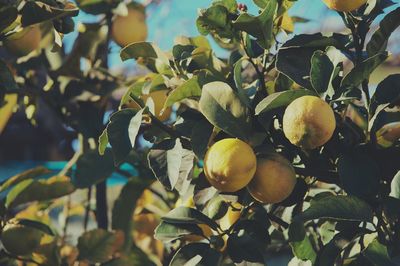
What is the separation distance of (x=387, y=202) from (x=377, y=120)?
123mm

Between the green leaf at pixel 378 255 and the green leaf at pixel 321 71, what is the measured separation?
7.3 inches

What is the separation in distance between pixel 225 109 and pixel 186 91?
0.08 metres

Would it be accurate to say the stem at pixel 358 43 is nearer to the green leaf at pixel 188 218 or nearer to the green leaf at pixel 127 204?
the green leaf at pixel 188 218

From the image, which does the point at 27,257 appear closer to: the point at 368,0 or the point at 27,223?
the point at 27,223

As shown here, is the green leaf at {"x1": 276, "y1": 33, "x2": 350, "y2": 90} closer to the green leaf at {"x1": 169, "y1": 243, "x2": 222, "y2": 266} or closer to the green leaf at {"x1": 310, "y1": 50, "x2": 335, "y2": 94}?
the green leaf at {"x1": 310, "y1": 50, "x2": 335, "y2": 94}

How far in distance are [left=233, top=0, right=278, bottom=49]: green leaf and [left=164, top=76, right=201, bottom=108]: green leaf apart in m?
0.09

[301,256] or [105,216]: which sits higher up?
[301,256]

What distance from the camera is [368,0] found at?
946 mm

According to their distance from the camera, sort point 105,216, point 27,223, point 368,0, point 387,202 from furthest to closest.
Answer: point 105,216 → point 27,223 → point 368,0 → point 387,202

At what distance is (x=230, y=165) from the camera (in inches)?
32.3

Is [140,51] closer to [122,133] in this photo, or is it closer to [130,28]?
[122,133]

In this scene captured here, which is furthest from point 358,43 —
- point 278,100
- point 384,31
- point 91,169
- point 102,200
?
point 102,200

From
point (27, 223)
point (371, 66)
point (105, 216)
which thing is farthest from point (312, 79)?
point (105, 216)

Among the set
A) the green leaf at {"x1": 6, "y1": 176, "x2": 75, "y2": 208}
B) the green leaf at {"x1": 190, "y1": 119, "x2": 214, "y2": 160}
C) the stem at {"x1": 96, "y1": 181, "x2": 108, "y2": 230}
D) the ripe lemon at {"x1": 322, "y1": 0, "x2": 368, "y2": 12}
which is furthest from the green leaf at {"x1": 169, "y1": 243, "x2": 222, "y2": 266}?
the stem at {"x1": 96, "y1": 181, "x2": 108, "y2": 230}
